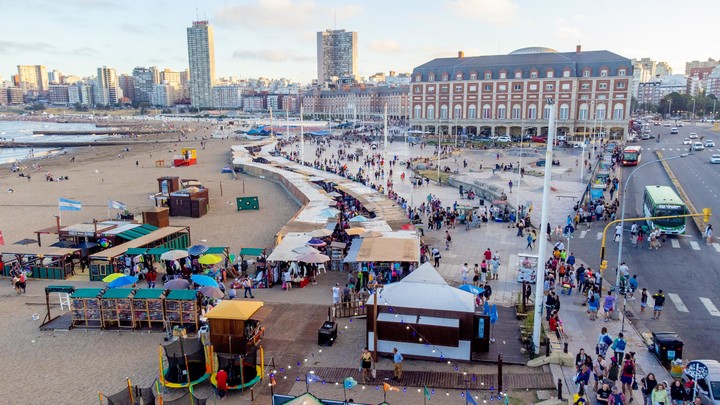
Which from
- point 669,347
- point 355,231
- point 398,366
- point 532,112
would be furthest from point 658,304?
point 532,112

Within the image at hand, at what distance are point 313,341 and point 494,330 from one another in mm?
5379

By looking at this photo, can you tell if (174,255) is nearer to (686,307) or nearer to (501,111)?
(686,307)

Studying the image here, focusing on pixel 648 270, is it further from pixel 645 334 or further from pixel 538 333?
pixel 538 333

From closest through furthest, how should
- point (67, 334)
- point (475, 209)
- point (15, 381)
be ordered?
point (15, 381)
point (67, 334)
point (475, 209)

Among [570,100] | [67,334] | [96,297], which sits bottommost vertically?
[67,334]

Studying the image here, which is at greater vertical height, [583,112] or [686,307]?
[583,112]

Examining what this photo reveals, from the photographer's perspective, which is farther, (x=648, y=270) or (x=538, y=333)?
(x=648, y=270)

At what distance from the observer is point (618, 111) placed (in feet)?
266

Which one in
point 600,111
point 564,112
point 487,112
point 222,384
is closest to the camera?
point 222,384

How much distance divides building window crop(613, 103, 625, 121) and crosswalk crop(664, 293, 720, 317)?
70449 millimetres

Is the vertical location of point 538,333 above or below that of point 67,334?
above

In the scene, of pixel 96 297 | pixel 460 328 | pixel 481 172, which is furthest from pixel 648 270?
pixel 481 172

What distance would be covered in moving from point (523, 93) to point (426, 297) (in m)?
78.4

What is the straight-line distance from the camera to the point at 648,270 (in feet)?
72.0
